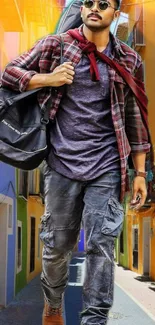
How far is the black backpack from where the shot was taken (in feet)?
4.64

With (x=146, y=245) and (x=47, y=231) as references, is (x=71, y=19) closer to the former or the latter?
(x=47, y=231)

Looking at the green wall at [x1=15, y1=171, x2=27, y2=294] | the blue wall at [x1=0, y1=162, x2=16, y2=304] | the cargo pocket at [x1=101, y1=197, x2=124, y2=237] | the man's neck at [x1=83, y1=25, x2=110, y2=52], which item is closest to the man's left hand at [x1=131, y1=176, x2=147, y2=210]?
the cargo pocket at [x1=101, y1=197, x2=124, y2=237]

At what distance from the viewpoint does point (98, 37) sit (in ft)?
3.92

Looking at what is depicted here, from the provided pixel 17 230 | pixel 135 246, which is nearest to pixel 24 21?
pixel 17 230

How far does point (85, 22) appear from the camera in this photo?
1.18m

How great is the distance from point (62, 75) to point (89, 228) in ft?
1.11

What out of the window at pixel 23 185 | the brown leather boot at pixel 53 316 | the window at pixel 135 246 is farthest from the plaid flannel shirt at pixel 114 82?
the window at pixel 135 246

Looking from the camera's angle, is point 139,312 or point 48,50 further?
point 139,312

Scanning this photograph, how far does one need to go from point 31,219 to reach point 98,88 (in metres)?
2.37

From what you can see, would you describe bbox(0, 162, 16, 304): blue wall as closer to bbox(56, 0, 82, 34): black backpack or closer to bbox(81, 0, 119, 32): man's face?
bbox(56, 0, 82, 34): black backpack

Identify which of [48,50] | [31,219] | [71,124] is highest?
[48,50]

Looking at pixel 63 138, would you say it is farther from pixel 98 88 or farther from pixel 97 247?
pixel 97 247

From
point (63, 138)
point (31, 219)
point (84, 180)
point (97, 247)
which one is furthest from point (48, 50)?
point (31, 219)

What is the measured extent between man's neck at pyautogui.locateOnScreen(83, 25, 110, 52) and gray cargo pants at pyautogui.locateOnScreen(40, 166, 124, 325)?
30 centimetres
